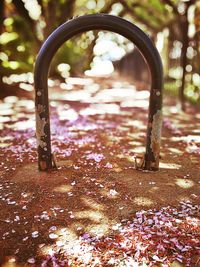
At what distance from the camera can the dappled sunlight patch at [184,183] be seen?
427 centimetres

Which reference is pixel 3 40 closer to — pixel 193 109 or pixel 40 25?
pixel 40 25

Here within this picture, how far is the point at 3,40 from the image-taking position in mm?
13227

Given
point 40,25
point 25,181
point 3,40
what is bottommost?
point 25,181

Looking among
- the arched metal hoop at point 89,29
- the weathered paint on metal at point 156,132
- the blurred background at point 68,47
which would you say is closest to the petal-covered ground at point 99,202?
the weathered paint on metal at point 156,132

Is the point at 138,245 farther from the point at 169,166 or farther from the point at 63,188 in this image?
the point at 169,166

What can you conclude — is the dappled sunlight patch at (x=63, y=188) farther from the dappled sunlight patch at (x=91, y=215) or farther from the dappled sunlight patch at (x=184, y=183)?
the dappled sunlight patch at (x=184, y=183)

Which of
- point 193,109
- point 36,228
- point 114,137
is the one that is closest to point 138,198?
point 36,228

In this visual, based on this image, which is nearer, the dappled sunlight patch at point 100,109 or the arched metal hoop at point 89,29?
the arched metal hoop at point 89,29

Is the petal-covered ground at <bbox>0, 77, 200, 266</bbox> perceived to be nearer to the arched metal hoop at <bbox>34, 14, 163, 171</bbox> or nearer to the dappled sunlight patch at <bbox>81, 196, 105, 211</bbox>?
the dappled sunlight patch at <bbox>81, 196, 105, 211</bbox>

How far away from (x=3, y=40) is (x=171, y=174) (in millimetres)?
10894

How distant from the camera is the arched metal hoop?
4.10 meters

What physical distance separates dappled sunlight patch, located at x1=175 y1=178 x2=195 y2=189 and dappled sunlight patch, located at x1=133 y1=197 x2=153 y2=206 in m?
0.65

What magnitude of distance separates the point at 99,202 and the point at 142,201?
52 cm

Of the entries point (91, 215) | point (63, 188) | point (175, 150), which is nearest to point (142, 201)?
point (91, 215)
